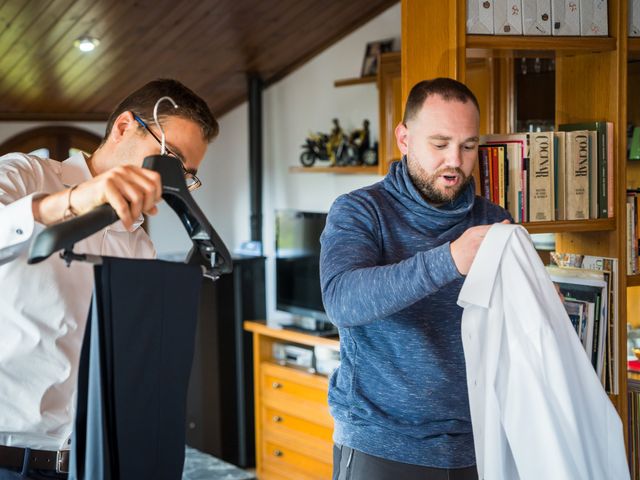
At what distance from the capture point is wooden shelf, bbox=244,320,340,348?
180 inches

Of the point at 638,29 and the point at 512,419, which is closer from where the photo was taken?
the point at 512,419

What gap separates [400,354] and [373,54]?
3.98 metres

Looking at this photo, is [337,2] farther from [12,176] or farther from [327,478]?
[12,176]

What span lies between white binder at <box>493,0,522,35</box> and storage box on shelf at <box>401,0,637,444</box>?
0.02 m

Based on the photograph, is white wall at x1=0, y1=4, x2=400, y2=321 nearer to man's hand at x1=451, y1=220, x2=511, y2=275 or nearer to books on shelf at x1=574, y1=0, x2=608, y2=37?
books on shelf at x1=574, y1=0, x2=608, y2=37

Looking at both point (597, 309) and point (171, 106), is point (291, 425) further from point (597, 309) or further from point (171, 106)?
point (171, 106)

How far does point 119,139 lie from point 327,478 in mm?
3160

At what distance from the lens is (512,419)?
5.35 ft

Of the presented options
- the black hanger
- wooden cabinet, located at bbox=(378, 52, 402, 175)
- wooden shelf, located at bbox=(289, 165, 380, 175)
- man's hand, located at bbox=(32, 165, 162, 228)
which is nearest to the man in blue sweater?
the black hanger

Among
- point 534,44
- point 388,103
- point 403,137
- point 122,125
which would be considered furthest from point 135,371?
point 388,103

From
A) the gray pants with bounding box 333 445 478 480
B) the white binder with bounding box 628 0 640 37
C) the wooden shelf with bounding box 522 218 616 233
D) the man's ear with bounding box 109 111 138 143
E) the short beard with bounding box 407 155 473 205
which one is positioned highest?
the white binder with bounding box 628 0 640 37

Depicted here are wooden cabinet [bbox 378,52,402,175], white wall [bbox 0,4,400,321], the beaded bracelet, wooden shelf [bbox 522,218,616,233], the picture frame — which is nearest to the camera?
the beaded bracelet

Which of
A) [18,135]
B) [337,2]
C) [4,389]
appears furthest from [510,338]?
[18,135]

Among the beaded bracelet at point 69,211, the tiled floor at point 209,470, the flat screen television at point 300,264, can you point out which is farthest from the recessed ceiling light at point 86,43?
the beaded bracelet at point 69,211
